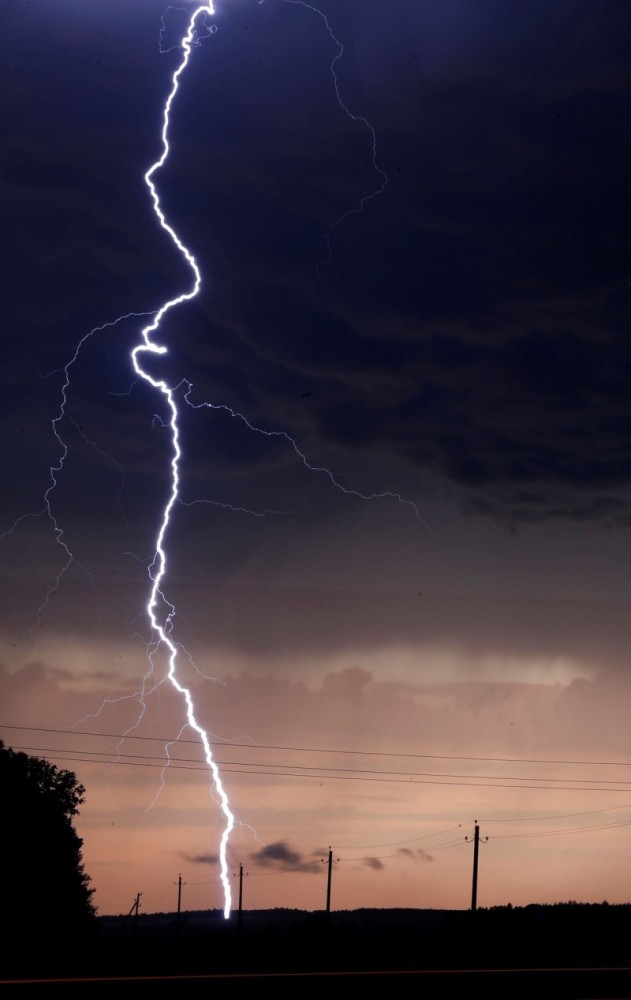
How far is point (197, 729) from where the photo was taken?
23875mm

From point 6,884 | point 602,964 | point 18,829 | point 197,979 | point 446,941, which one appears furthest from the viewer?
point 18,829

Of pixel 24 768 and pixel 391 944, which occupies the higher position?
pixel 24 768

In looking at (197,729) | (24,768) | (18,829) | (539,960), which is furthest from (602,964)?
(24,768)

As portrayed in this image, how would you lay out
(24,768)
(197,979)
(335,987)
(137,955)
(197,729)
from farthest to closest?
(24,768)
(197,729)
(137,955)
(197,979)
(335,987)

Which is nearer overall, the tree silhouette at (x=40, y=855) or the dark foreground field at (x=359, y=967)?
the dark foreground field at (x=359, y=967)

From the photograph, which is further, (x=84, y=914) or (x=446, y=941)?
(x=84, y=914)

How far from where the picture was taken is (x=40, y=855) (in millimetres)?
40781

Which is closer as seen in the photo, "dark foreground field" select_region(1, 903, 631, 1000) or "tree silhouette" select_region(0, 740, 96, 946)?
"dark foreground field" select_region(1, 903, 631, 1000)

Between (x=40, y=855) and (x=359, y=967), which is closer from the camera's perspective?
(x=359, y=967)

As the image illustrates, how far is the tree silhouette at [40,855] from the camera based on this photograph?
37.0 meters

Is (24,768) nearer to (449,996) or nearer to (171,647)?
(171,647)

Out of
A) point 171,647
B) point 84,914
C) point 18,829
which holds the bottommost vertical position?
point 84,914

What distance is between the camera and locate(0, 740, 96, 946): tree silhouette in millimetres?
37000

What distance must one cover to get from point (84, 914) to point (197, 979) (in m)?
35.4
